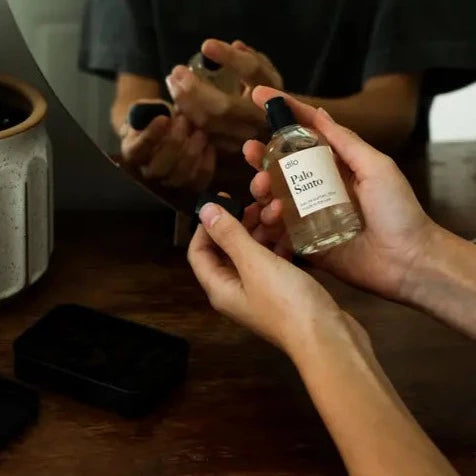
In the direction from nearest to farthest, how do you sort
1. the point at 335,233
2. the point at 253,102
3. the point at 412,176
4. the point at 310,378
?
the point at 310,378, the point at 335,233, the point at 253,102, the point at 412,176

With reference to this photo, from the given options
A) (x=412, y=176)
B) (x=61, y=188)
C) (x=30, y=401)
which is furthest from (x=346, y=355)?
(x=61, y=188)

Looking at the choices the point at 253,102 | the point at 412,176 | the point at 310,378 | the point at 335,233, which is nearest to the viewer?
the point at 310,378

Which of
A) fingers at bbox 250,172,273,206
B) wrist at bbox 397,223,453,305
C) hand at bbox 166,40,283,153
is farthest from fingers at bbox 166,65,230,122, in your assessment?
wrist at bbox 397,223,453,305

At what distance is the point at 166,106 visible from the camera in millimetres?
908

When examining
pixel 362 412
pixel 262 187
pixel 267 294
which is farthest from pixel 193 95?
pixel 362 412

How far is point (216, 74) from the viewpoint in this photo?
2.95 feet

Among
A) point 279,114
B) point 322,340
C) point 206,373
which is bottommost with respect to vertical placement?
point 206,373

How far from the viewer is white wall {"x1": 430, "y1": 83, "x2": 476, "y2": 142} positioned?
1.00 m

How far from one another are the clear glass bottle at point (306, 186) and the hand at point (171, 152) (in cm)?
14

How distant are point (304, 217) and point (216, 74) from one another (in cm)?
21

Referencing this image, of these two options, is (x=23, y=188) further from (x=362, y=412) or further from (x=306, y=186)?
(x=362, y=412)

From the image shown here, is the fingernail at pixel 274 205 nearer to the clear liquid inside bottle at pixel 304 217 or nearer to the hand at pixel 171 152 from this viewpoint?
the clear liquid inside bottle at pixel 304 217

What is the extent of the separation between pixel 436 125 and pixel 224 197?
34 cm

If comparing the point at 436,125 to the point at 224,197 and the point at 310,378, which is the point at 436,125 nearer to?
the point at 224,197
